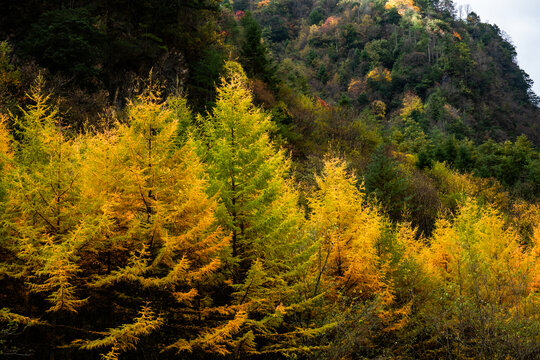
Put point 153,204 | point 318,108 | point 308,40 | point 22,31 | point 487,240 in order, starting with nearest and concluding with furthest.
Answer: point 153,204 → point 487,240 → point 22,31 → point 318,108 → point 308,40

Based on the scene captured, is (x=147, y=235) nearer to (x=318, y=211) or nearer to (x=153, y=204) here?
(x=153, y=204)

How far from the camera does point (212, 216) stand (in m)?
8.77

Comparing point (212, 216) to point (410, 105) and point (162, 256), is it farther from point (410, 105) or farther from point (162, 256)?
point (410, 105)

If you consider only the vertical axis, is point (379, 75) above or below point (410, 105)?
above

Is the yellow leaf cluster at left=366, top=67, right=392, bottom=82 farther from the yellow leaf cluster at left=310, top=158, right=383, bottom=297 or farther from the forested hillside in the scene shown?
the yellow leaf cluster at left=310, top=158, right=383, bottom=297

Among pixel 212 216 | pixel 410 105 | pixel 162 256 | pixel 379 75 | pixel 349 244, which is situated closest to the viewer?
pixel 162 256

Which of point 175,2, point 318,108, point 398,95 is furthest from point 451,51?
point 175,2

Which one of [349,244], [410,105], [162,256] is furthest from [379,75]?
[162,256]

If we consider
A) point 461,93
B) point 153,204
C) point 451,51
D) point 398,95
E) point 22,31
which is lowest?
point 153,204

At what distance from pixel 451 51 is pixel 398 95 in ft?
47.6

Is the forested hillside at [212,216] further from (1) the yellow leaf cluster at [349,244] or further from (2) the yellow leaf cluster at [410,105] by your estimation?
(2) the yellow leaf cluster at [410,105]

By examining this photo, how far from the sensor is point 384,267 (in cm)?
1345

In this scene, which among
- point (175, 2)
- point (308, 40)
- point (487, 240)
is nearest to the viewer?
point (487, 240)

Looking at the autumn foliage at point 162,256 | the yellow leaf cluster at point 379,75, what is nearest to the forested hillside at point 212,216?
the autumn foliage at point 162,256
